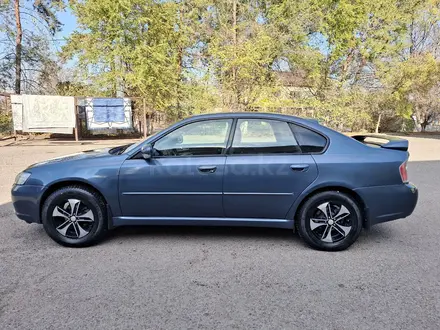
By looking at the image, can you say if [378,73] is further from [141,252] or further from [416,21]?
[141,252]

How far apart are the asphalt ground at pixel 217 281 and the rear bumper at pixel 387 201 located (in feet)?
1.34

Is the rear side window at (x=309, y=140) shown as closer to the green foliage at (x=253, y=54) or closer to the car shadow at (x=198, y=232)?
the car shadow at (x=198, y=232)

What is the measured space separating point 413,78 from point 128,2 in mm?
17703

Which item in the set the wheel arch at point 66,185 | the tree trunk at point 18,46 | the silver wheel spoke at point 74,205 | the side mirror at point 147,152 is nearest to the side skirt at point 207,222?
the wheel arch at point 66,185

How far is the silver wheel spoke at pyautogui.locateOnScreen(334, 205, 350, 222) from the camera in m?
3.45

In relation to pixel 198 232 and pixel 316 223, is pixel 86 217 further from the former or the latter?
pixel 316 223

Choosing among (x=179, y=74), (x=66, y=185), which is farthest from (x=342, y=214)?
(x=179, y=74)

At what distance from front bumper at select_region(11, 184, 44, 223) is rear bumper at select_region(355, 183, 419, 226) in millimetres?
3480

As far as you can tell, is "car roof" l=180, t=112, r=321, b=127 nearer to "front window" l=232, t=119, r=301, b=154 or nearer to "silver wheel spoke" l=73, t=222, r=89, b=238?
"front window" l=232, t=119, r=301, b=154

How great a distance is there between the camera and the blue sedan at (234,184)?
135 inches

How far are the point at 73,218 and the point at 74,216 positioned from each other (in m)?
0.02

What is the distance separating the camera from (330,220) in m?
3.46

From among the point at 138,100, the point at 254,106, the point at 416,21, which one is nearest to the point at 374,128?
the point at 416,21

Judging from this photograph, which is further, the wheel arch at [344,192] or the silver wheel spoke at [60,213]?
the silver wheel spoke at [60,213]
